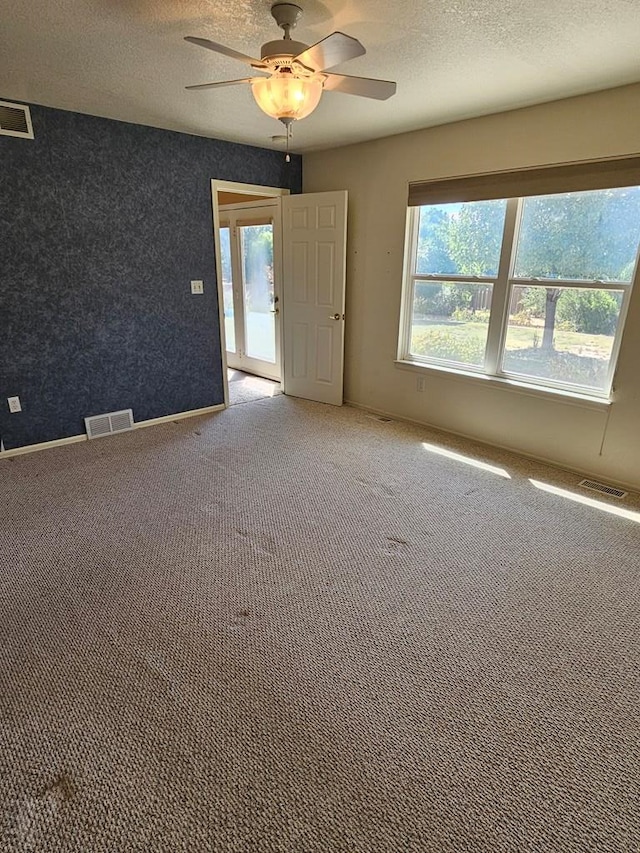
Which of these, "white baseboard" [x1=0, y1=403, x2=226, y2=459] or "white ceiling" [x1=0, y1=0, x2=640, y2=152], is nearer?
"white ceiling" [x1=0, y1=0, x2=640, y2=152]

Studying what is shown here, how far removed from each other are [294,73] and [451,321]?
8.15 feet

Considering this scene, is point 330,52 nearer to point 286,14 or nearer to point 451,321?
point 286,14

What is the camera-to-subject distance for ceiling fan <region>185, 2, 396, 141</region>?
171cm

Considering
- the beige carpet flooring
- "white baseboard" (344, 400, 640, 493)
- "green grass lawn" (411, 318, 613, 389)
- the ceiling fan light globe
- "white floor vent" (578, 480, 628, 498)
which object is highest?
the ceiling fan light globe

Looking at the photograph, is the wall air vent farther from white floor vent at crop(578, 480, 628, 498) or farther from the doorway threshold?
white floor vent at crop(578, 480, 628, 498)

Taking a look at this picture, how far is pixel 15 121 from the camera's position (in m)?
3.06

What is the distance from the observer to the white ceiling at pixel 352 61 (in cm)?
190

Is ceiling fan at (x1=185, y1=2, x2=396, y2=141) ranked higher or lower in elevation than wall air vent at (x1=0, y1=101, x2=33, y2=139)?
lower

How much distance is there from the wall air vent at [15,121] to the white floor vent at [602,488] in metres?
4.51

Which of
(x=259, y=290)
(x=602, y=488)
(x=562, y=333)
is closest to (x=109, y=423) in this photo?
(x=259, y=290)

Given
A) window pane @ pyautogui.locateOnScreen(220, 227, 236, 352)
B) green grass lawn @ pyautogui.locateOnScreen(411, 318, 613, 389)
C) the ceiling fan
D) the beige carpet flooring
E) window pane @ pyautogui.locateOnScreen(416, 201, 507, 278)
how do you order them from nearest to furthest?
1. the beige carpet flooring
2. the ceiling fan
3. green grass lawn @ pyautogui.locateOnScreen(411, 318, 613, 389)
4. window pane @ pyautogui.locateOnScreen(416, 201, 507, 278)
5. window pane @ pyautogui.locateOnScreen(220, 227, 236, 352)

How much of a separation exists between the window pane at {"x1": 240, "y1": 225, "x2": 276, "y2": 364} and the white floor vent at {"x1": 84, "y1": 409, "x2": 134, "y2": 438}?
208cm

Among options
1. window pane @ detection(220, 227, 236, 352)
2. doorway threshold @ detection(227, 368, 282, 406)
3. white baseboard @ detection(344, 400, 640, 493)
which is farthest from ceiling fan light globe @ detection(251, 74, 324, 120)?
window pane @ detection(220, 227, 236, 352)

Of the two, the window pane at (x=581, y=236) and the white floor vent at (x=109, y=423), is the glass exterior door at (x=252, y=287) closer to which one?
the white floor vent at (x=109, y=423)
